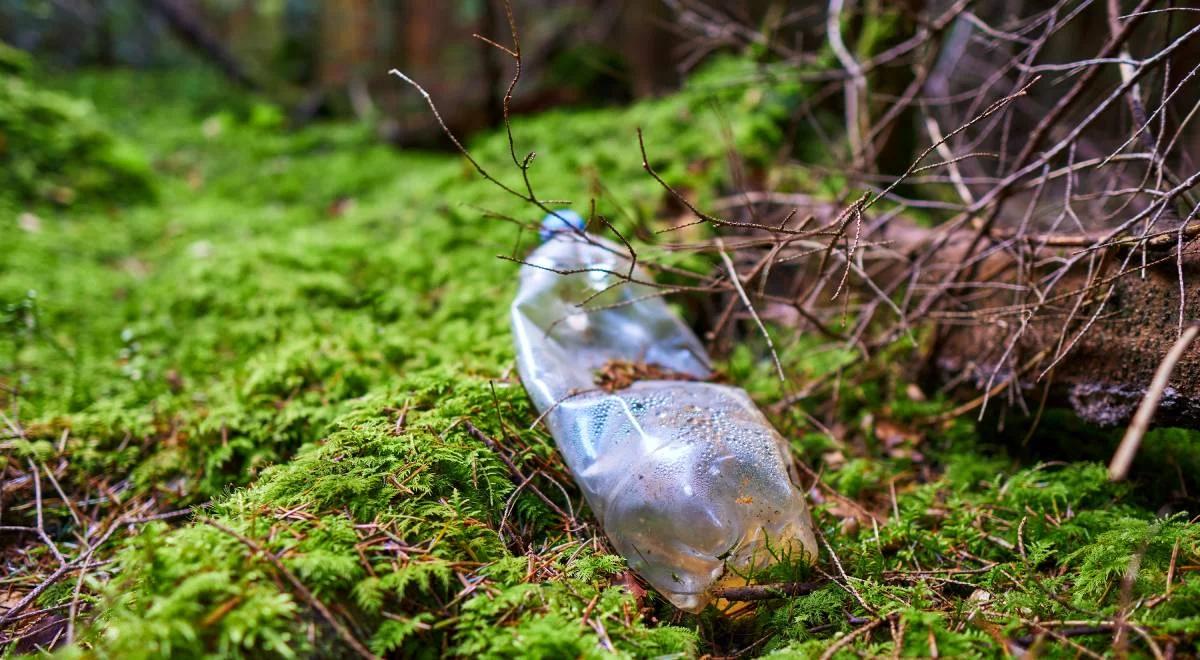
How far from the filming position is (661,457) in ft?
6.13

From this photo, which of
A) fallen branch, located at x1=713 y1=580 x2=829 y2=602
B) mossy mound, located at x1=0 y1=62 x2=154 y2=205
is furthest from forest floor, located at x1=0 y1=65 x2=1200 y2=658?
mossy mound, located at x1=0 y1=62 x2=154 y2=205

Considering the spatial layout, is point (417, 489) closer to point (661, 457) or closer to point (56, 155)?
point (661, 457)

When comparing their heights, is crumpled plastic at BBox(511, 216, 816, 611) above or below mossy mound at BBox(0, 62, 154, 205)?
below

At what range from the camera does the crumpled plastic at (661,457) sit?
178 cm

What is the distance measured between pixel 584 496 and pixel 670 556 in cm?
33

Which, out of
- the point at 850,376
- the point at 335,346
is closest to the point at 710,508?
the point at 850,376

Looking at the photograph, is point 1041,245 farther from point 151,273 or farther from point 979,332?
point 151,273

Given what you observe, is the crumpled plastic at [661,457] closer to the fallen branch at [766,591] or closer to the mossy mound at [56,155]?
the fallen branch at [766,591]

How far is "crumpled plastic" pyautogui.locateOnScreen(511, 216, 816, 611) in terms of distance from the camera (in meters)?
1.78

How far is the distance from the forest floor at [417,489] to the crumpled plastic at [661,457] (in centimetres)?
9

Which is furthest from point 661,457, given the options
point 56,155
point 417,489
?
point 56,155

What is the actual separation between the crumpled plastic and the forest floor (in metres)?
0.09

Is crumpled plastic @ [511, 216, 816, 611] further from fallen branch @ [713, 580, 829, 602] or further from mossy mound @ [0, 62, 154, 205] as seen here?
mossy mound @ [0, 62, 154, 205]

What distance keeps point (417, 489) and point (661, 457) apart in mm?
671
